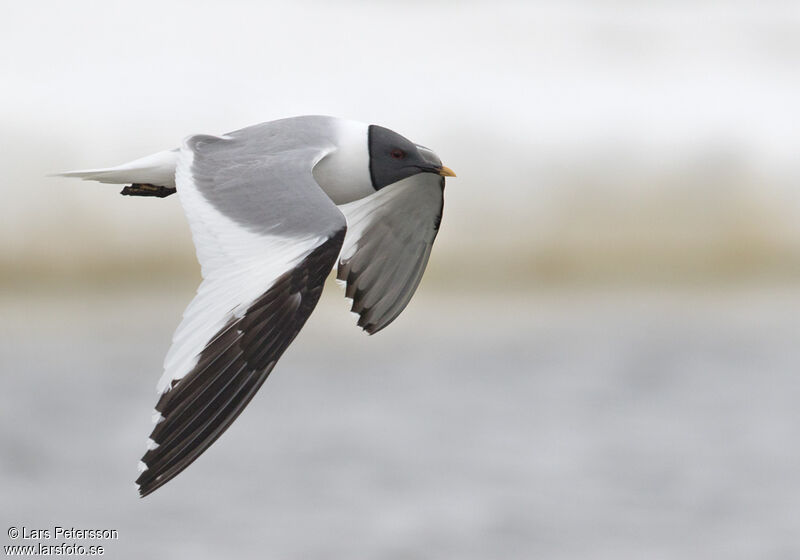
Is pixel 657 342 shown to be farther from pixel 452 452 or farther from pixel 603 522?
pixel 603 522

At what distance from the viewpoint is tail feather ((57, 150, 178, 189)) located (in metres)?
3.45

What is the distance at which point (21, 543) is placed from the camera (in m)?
7.37

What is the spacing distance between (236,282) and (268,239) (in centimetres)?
15

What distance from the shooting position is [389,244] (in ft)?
12.7

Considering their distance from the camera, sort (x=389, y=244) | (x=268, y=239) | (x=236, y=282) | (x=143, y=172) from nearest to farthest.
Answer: (x=236, y=282) → (x=268, y=239) → (x=143, y=172) → (x=389, y=244)

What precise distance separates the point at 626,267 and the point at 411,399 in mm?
3254

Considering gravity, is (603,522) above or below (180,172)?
below

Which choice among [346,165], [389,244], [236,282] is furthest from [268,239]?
[389,244]

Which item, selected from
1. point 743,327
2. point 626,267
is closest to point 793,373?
point 743,327

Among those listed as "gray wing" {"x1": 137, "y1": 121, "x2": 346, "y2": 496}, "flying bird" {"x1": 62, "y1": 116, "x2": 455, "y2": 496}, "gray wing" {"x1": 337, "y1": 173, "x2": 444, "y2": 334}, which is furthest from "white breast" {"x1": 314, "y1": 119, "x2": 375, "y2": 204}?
"gray wing" {"x1": 337, "y1": 173, "x2": 444, "y2": 334}

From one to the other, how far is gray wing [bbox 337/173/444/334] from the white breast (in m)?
0.31

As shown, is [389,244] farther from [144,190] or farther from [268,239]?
[268,239]

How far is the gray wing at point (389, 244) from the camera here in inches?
151

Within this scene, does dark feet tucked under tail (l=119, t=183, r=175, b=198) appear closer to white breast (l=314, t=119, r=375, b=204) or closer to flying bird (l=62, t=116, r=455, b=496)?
flying bird (l=62, t=116, r=455, b=496)
